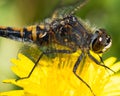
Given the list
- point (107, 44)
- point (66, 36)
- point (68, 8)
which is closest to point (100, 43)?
point (107, 44)

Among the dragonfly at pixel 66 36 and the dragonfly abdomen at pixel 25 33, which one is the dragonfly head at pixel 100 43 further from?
the dragonfly abdomen at pixel 25 33

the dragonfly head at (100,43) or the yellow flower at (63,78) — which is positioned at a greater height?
the dragonfly head at (100,43)

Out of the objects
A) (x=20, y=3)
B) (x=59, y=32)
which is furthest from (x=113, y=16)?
(x=59, y=32)

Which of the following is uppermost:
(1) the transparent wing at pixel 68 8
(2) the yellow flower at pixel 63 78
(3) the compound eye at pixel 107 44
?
(1) the transparent wing at pixel 68 8

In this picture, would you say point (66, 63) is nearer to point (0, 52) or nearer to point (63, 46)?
point (63, 46)

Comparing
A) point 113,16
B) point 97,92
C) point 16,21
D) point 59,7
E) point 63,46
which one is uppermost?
point 113,16

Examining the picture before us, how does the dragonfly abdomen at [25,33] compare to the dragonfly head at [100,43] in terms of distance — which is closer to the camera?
the dragonfly head at [100,43]

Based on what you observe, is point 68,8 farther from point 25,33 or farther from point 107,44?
point 107,44

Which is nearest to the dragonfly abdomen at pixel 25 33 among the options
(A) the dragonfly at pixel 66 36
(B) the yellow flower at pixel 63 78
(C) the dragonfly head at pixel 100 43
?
(A) the dragonfly at pixel 66 36
